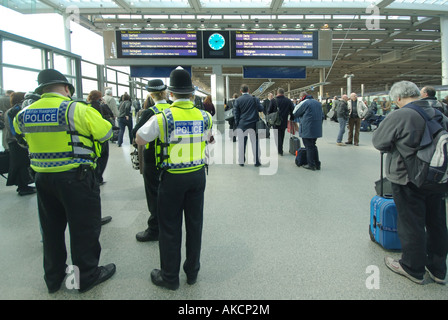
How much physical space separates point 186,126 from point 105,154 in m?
2.39

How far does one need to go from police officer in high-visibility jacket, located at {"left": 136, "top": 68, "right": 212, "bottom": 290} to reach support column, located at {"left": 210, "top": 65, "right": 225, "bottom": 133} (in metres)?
8.64

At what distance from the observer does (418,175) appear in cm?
230

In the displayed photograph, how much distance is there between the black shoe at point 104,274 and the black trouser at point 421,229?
2395 millimetres

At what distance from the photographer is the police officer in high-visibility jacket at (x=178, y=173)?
2.29 m

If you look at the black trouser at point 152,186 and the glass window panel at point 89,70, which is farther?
the glass window panel at point 89,70

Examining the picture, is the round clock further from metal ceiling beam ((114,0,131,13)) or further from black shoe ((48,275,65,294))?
black shoe ((48,275,65,294))

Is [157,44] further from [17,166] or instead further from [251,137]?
[17,166]

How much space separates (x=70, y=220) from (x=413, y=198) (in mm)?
2637

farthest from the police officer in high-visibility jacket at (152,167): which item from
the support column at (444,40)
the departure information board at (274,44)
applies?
the support column at (444,40)

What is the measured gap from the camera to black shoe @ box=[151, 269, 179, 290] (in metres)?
2.40

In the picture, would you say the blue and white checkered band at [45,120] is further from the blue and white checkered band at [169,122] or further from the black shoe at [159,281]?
the black shoe at [159,281]

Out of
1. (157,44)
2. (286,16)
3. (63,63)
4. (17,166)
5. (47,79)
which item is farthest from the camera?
(286,16)

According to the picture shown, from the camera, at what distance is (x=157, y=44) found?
10.3m

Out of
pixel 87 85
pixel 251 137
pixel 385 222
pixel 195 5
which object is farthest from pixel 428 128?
pixel 87 85
